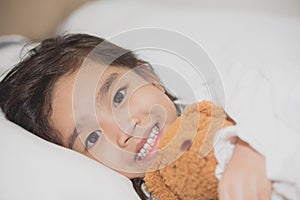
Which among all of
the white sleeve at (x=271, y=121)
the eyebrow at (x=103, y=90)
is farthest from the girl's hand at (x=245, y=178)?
Result: the eyebrow at (x=103, y=90)

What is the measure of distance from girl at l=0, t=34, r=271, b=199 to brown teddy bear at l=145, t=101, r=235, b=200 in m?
0.05

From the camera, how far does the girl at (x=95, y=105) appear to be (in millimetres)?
750

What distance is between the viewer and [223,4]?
107 cm

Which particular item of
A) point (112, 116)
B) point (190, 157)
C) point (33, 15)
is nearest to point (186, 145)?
point (190, 157)

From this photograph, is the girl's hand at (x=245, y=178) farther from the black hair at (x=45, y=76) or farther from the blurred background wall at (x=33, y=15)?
the blurred background wall at (x=33, y=15)

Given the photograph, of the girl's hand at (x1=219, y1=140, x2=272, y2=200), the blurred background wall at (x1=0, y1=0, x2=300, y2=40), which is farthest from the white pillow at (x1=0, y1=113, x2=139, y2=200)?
the blurred background wall at (x1=0, y1=0, x2=300, y2=40)

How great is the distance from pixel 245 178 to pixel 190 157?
0.08 metres

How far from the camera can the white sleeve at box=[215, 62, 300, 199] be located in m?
0.59

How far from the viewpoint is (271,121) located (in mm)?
630

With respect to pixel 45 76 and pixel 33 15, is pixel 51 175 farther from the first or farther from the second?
pixel 33 15

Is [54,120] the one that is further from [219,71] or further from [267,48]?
[267,48]

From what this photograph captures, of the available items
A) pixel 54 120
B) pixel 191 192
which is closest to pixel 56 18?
pixel 54 120

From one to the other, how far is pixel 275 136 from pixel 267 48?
32cm

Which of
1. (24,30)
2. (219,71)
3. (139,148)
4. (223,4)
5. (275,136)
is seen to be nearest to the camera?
(275,136)
